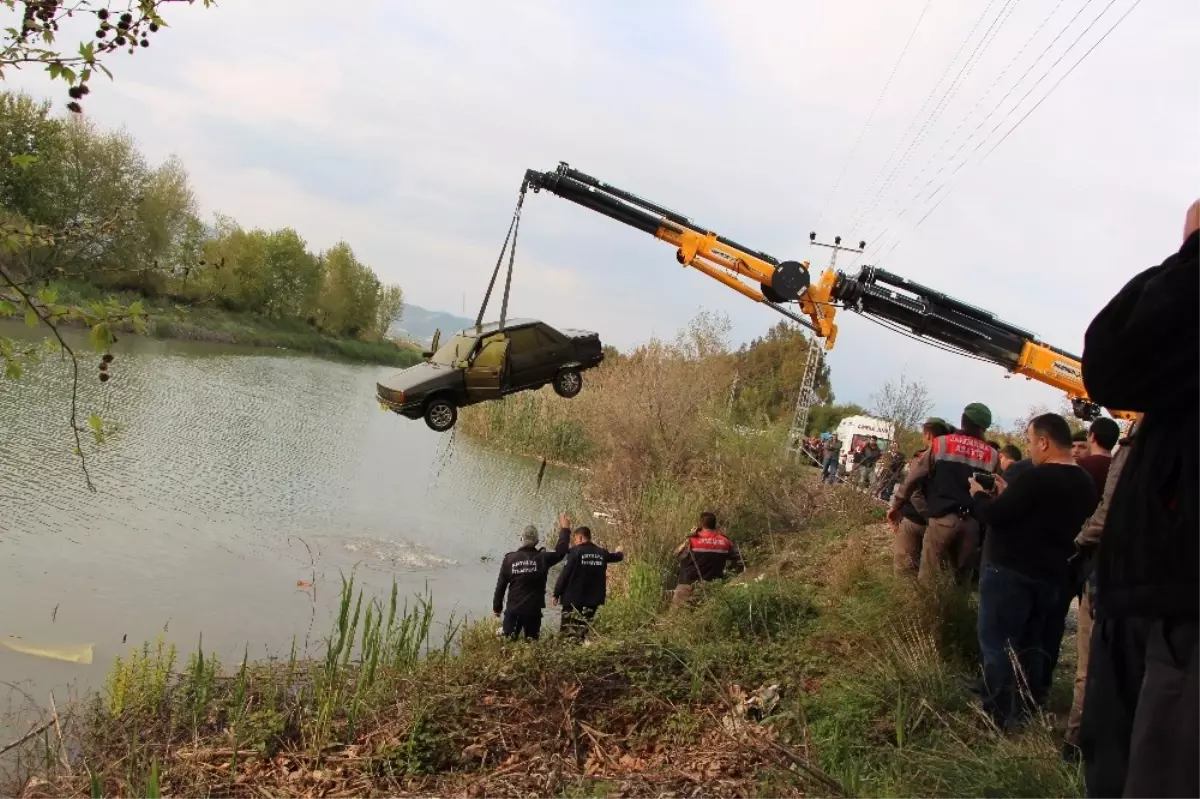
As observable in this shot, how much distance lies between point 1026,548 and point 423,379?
17.5ft

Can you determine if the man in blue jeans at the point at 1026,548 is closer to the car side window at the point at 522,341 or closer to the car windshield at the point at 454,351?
the car side window at the point at 522,341

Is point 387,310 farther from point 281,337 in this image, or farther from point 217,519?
point 217,519

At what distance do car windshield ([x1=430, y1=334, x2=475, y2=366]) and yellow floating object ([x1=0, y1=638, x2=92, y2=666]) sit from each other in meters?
5.14

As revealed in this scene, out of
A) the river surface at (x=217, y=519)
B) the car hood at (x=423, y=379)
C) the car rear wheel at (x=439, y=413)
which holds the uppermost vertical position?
the car hood at (x=423, y=379)

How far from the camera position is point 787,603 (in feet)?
27.9

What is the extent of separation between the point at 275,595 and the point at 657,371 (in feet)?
32.9

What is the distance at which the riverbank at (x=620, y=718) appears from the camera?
4586 mm

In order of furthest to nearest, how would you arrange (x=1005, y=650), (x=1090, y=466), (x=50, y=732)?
(x=50, y=732) < (x=1090, y=466) < (x=1005, y=650)

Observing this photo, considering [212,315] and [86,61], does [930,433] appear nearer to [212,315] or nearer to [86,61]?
[86,61]

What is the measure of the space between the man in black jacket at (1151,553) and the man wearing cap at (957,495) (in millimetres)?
5552

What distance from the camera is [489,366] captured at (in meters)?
8.09

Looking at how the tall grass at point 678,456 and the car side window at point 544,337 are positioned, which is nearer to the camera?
the car side window at point 544,337

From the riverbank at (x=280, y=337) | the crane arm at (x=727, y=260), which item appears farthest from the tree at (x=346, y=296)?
the crane arm at (x=727, y=260)

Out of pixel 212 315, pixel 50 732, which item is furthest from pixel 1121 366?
pixel 212 315
